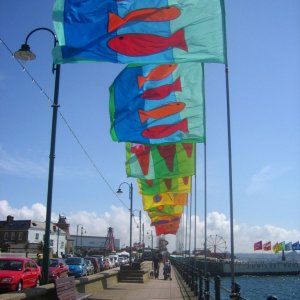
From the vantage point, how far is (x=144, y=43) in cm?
1159

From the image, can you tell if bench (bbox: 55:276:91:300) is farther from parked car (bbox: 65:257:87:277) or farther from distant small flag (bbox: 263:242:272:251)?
distant small flag (bbox: 263:242:272:251)

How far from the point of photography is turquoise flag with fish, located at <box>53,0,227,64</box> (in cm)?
1123

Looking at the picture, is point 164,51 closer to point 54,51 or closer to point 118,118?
point 54,51

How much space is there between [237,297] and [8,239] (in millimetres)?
92768

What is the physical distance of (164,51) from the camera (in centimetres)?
1158

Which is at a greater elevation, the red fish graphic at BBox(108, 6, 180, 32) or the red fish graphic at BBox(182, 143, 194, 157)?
the red fish graphic at BBox(108, 6, 180, 32)

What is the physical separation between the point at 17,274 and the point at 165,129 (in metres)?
8.48

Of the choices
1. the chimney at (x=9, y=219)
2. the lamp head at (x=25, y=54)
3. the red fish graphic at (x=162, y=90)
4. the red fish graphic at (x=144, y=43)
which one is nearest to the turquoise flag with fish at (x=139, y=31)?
the red fish graphic at (x=144, y=43)

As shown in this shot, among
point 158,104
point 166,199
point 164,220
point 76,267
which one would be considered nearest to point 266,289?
point 164,220

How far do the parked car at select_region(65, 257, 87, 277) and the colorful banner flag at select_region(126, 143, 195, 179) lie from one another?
570 inches

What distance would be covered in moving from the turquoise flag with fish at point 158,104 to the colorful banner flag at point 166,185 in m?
8.54

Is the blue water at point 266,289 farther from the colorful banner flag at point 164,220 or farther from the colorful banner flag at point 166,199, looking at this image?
the colorful banner flag at point 166,199

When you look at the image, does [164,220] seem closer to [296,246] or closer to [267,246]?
[296,246]

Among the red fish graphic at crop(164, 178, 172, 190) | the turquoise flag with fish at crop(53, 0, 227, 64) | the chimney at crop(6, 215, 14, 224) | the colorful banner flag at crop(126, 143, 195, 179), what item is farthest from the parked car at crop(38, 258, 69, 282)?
the chimney at crop(6, 215, 14, 224)
